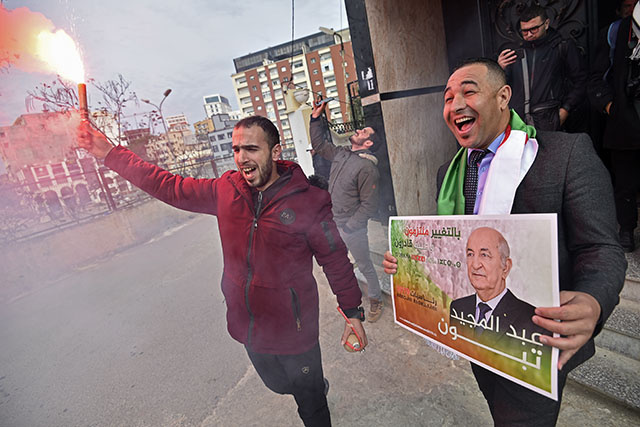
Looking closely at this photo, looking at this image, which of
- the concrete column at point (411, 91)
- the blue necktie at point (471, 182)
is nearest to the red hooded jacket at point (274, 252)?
the blue necktie at point (471, 182)

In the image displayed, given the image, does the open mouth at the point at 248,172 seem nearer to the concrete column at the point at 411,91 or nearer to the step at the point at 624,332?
the concrete column at the point at 411,91

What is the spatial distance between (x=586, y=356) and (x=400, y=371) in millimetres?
1708

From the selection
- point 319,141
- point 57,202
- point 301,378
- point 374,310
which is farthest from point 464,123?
point 57,202

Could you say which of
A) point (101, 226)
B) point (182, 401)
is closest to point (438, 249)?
point (182, 401)

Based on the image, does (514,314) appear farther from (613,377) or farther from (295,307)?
(613,377)

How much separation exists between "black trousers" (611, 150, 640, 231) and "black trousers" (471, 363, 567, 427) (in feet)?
6.53

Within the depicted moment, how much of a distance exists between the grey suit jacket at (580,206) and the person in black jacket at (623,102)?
5.39 ft

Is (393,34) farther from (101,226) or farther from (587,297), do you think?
(101,226)

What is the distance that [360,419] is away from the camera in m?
2.24

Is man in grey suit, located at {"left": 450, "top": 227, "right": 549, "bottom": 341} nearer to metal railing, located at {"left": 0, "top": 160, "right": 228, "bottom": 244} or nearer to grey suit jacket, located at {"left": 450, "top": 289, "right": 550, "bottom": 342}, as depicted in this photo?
grey suit jacket, located at {"left": 450, "top": 289, "right": 550, "bottom": 342}

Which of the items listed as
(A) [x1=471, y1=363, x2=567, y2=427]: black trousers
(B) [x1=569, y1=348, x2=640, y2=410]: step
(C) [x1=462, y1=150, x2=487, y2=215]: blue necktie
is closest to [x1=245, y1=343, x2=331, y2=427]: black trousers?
(A) [x1=471, y1=363, x2=567, y2=427]: black trousers

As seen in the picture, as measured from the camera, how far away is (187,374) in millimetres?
3088

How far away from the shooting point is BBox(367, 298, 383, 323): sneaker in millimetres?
3391

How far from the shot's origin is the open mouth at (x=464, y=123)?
1.18 meters
